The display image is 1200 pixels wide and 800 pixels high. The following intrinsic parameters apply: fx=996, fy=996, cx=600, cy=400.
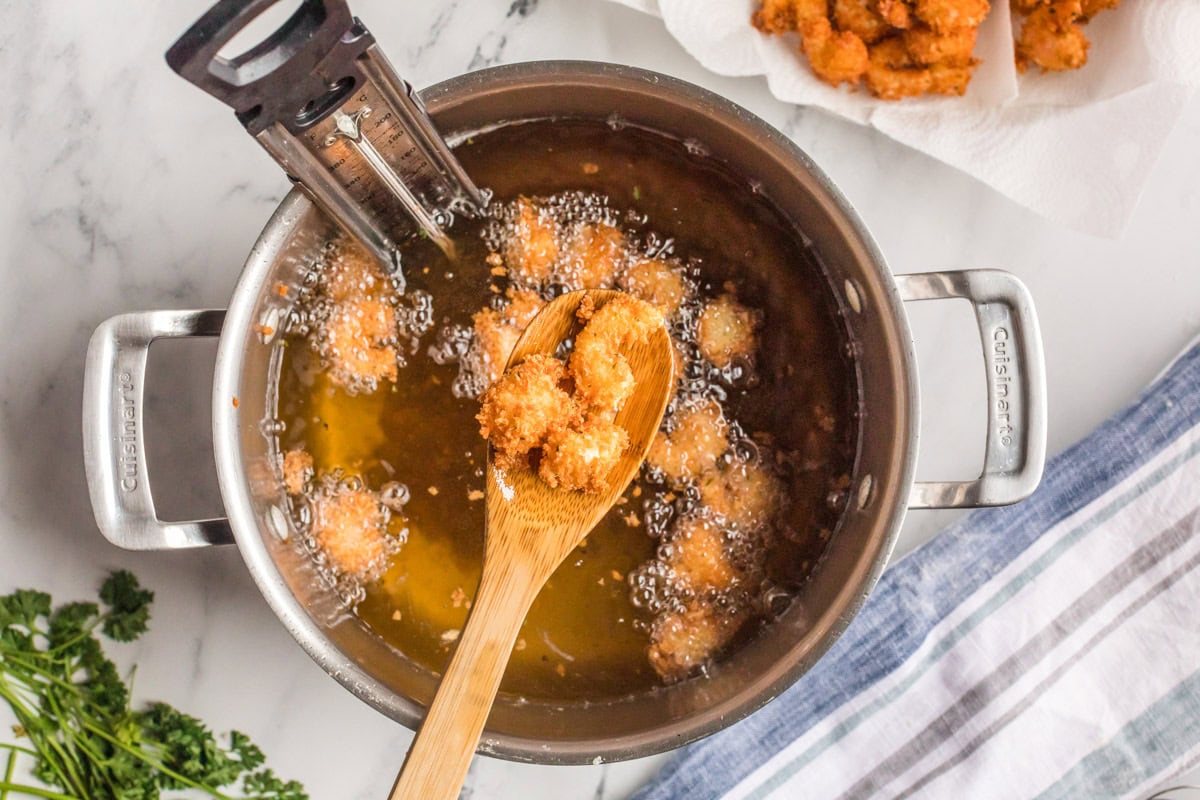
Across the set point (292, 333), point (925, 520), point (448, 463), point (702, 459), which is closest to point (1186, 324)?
point (925, 520)

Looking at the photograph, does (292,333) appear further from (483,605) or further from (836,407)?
(836,407)

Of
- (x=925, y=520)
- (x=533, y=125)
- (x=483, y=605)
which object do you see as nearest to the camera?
(x=483, y=605)

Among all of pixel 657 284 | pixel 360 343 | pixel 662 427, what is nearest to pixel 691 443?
pixel 662 427

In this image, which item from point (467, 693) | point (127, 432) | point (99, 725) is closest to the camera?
point (467, 693)

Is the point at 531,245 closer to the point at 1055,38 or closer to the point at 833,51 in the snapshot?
the point at 833,51

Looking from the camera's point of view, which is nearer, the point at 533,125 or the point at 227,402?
the point at 227,402

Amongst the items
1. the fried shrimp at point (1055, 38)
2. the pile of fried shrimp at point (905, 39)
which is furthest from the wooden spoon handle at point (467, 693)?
the fried shrimp at point (1055, 38)
